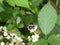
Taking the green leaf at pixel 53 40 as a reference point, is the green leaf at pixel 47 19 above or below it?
above

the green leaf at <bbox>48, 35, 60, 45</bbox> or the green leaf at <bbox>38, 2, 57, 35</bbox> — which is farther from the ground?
the green leaf at <bbox>38, 2, 57, 35</bbox>

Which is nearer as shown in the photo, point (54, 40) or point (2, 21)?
point (54, 40)

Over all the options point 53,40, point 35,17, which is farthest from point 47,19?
point 35,17

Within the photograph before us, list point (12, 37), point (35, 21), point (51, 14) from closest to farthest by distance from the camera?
point (51, 14) → point (12, 37) → point (35, 21)

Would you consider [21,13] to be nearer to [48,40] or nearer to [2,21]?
[2,21]

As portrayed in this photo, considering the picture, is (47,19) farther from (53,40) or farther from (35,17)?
(35,17)

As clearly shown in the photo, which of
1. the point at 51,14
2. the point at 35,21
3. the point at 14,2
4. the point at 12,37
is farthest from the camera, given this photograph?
the point at 35,21

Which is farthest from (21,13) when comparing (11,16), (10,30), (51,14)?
(51,14)

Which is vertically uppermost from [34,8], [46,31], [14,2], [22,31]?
[14,2]

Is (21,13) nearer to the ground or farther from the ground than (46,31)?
nearer to the ground
